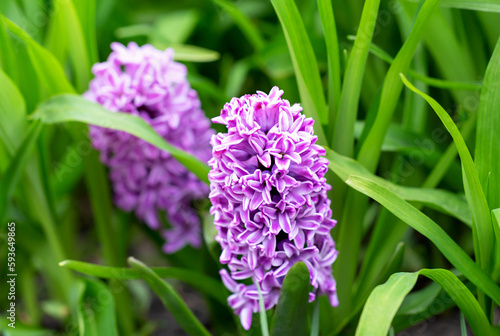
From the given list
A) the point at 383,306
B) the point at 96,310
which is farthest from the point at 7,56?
the point at 383,306

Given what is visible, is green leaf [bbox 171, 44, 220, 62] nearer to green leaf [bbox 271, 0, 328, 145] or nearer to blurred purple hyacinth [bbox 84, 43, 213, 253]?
blurred purple hyacinth [bbox 84, 43, 213, 253]

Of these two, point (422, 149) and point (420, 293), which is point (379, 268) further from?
point (422, 149)

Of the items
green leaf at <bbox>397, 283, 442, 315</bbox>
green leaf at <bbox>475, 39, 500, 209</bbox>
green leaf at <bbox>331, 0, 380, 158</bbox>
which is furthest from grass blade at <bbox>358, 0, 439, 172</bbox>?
green leaf at <bbox>397, 283, 442, 315</bbox>

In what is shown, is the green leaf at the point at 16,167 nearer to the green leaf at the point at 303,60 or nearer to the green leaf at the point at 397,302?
the green leaf at the point at 303,60

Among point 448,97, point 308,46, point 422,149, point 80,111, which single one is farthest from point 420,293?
point 80,111

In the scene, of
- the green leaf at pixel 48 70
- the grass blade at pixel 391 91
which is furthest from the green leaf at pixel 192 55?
the grass blade at pixel 391 91
